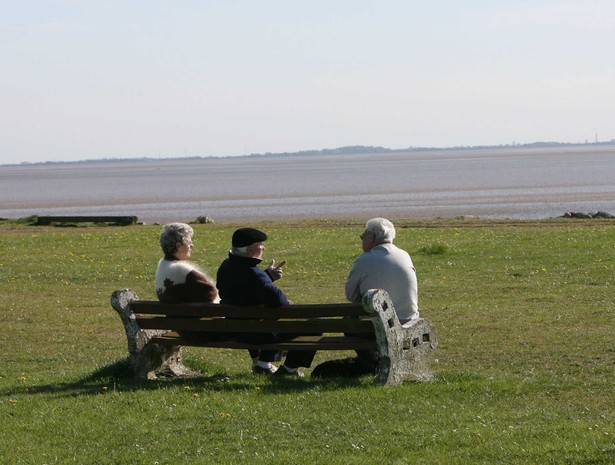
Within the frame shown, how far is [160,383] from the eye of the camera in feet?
32.4

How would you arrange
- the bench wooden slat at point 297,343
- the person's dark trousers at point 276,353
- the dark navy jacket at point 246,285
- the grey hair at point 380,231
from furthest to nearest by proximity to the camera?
the grey hair at point 380,231 < the person's dark trousers at point 276,353 < the dark navy jacket at point 246,285 < the bench wooden slat at point 297,343

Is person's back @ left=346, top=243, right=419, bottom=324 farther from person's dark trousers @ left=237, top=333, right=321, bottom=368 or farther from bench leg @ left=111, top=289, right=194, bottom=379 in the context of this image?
bench leg @ left=111, top=289, right=194, bottom=379

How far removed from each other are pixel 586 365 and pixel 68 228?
101 ft

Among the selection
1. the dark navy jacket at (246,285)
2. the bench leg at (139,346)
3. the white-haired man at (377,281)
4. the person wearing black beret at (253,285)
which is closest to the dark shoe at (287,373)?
the person wearing black beret at (253,285)

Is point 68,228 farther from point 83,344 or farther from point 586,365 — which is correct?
point 586,365

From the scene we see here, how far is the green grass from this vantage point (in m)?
7.36

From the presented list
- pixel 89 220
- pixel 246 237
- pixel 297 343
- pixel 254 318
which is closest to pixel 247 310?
pixel 254 318

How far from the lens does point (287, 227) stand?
3753cm

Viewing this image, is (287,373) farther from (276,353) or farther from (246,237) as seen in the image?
(246,237)

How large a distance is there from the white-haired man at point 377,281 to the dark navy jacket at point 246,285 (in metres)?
0.73

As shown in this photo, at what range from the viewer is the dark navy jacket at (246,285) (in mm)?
9787

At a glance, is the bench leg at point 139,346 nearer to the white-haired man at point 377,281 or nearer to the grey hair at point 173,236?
the grey hair at point 173,236

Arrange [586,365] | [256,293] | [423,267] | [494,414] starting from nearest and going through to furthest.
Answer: [494,414] → [256,293] → [586,365] → [423,267]

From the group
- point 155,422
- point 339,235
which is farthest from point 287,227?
point 155,422
